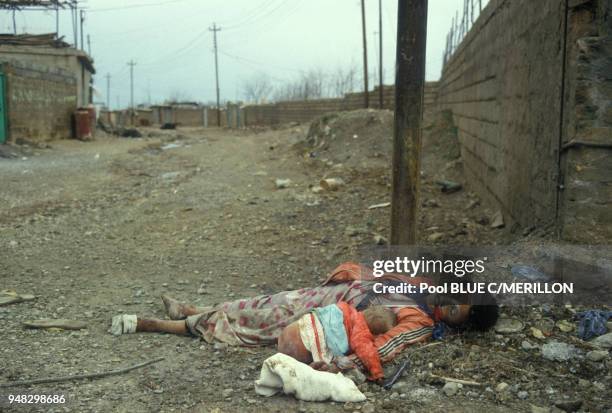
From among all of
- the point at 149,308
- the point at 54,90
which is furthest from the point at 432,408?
the point at 54,90

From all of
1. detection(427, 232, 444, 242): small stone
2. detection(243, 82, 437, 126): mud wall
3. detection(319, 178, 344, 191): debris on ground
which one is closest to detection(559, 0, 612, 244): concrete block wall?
detection(427, 232, 444, 242): small stone

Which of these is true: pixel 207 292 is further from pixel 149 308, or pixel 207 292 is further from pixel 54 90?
pixel 54 90

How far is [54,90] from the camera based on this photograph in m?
18.3

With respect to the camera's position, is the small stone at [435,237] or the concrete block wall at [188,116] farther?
the concrete block wall at [188,116]

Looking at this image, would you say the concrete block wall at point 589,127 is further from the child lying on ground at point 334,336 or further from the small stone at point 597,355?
the child lying on ground at point 334,336

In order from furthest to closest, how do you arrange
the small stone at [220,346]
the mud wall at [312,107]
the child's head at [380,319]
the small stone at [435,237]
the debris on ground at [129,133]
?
the debris on ground at [129,133] < the mud wall at [312,107] < the small stone at [435,237] < the small stone at [220,346] < the child's head at [380,319]

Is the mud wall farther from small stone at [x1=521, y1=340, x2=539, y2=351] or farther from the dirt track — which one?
small stone at [x1=521, y1=340, x2=539, y2=351]

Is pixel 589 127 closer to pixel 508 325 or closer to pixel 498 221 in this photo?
pixel 508 325

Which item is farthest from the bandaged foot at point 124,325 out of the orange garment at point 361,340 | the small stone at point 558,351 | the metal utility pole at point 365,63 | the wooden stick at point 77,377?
the metal utility pole at point 365,63

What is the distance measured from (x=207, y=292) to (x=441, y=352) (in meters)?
2.05

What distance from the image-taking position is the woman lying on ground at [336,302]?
3.12 meters

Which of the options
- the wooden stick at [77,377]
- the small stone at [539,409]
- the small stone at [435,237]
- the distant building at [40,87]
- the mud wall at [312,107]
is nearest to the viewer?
the small stone at [539,409]

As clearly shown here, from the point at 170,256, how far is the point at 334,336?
9.27ft

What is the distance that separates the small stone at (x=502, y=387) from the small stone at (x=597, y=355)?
506 mm
